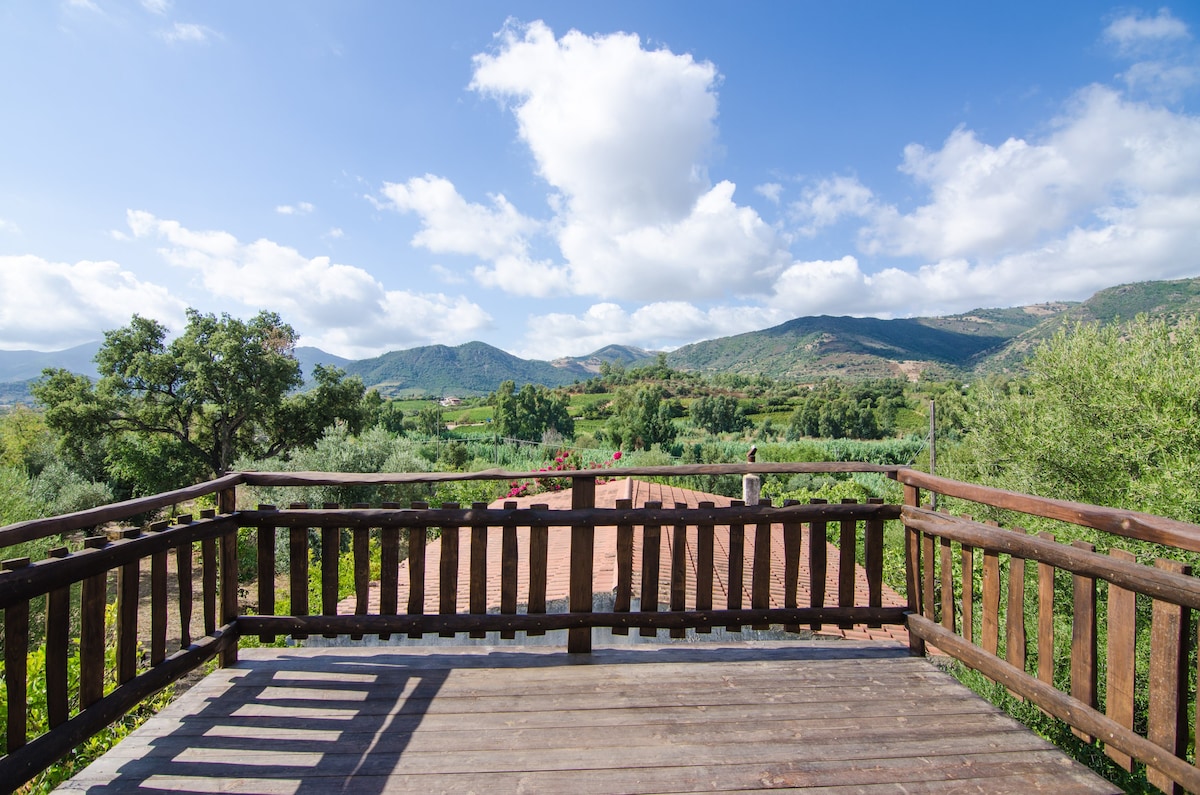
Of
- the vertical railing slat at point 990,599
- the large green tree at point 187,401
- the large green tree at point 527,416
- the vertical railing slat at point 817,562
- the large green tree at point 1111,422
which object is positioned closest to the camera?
the vertical railing slat at point 990,599

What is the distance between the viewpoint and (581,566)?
273cm

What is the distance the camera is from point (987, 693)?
3.29m

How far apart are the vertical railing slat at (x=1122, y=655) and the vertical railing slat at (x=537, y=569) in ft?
6.02

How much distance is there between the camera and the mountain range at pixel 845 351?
91.8m

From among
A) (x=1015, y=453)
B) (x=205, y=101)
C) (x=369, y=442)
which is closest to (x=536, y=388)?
(x=369, y=442)

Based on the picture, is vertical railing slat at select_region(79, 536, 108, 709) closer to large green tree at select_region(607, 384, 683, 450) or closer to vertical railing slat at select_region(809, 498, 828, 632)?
vertical railing slat at select_region(809, 498, 828, 632)

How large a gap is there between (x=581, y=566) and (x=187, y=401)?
23.7m

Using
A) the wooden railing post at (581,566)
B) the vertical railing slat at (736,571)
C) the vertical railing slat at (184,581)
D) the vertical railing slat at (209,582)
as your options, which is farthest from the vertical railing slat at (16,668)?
the vertical railing slat at (736,571)

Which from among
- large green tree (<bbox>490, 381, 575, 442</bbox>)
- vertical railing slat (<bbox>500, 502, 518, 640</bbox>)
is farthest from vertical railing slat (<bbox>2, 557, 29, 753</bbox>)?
large green tree (<bbox>490, 381, 575, 442</bbox>)

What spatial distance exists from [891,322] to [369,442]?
163534 millimetres

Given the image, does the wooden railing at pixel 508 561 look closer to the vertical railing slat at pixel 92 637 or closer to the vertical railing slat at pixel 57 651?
the vertical railing slat at pixel 92 637

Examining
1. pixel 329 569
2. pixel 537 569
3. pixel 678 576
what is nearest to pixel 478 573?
pixel 537 569

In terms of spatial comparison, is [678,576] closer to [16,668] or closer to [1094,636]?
[1094,636]

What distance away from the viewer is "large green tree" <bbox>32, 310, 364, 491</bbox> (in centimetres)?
1983
